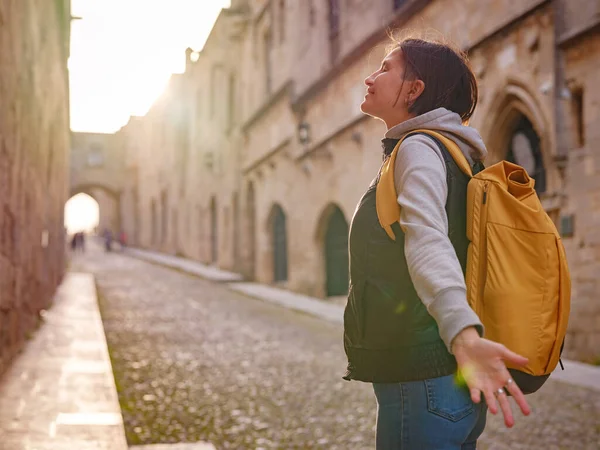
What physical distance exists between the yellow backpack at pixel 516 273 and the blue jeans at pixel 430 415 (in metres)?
0.14

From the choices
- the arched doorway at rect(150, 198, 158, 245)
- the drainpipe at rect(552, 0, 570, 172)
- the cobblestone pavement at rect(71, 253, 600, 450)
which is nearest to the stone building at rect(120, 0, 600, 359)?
the drainpipe at rect(552, 0, 570, 172)

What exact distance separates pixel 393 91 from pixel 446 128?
0.57 ft

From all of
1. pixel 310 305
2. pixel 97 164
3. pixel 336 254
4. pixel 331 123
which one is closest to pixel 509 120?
pixel 331 123

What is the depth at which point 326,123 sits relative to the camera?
14.6 m

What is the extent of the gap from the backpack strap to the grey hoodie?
0.05 feet

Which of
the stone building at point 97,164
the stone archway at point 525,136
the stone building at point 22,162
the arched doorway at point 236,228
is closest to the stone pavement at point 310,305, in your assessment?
the arched doorway at point 236,228

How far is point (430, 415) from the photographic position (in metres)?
1.60

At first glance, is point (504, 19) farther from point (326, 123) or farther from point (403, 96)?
point (403, 96)

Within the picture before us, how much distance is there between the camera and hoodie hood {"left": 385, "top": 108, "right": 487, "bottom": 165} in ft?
5.63

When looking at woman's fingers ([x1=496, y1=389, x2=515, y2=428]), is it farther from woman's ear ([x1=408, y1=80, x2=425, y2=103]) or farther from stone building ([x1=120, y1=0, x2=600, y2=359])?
stone building ([x1=120, y1=0, x2=600, y2=359])

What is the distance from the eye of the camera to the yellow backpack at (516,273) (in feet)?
5.03

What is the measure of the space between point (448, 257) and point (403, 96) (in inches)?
18.8

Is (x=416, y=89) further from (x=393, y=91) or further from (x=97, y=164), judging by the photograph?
(x=97, y=164)

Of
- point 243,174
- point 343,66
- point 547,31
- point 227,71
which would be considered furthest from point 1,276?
point 227,71
